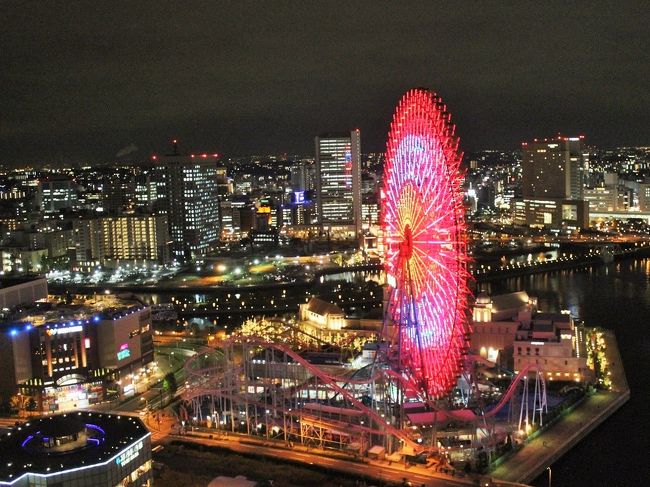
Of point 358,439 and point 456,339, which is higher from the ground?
point 456,339

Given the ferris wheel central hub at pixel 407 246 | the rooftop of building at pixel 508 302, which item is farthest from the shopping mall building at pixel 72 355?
the rooftop of building at pixel 508 302

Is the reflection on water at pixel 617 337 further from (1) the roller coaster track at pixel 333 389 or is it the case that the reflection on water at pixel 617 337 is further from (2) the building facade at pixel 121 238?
(2) the building facade at pixel 121 238

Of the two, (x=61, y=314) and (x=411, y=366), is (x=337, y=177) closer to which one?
(x=61, y=314)

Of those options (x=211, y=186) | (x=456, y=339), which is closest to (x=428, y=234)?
(x=456, y=339)

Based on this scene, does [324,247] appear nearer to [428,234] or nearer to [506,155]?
[428,234]

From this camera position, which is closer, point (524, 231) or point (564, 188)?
point (524, 231)

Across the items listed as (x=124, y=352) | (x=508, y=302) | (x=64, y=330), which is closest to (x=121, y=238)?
(x=124, y=352)

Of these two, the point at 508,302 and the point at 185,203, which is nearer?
the point at 508,302
